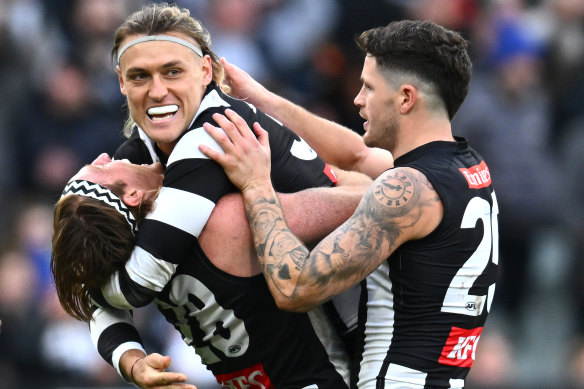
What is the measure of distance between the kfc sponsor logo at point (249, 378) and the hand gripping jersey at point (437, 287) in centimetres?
51

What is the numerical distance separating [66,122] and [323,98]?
2572 mm

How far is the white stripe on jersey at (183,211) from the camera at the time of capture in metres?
4.71

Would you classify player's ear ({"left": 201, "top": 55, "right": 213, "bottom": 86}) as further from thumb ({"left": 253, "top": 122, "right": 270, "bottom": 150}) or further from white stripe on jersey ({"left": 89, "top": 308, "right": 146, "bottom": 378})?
white stripe on jersey ({"left": 89, "top": 308, "right": 146, "bottom": 378})

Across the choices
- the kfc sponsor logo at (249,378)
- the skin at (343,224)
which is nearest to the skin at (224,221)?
the skin at (343,224)

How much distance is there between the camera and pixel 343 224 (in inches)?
187

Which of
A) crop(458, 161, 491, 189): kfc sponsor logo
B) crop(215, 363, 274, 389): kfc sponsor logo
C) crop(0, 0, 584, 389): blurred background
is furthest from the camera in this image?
crop(0, 0, 584, 389): blurred background

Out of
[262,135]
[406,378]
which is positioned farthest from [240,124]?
[406,378]

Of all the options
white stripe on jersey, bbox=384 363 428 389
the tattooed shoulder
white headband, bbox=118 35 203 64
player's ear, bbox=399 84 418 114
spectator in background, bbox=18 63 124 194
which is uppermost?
spectator in background, bbox=18 63 124 194

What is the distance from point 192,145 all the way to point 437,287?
1.33m

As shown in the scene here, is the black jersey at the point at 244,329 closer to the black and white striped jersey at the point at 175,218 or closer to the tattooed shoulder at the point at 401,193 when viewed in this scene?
the black and white striped jersey at the point at 175,218

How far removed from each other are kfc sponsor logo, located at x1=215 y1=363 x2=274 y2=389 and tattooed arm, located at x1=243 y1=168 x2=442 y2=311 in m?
0.57

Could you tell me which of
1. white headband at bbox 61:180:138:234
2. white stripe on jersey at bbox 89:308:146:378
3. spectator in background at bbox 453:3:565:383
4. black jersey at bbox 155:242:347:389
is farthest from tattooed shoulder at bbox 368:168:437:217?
spectator in background at bbox 453:3:565:383

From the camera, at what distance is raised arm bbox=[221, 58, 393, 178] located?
228 inches

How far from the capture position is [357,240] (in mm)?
4656
